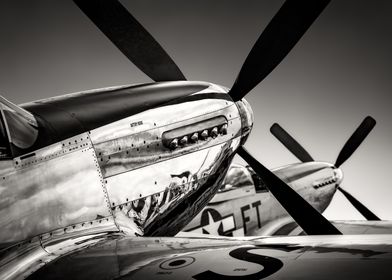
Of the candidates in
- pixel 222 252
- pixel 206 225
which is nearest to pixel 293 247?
pixel 222 252

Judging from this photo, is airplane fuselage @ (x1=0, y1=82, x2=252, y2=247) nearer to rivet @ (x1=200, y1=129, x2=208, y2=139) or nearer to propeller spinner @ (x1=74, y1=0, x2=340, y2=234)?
rivet @ (x1=200, y1=129, x2=208, y2=139)

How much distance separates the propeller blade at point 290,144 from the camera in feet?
34.9

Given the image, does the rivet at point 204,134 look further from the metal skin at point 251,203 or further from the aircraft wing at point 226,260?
the metal skin at point 251,203

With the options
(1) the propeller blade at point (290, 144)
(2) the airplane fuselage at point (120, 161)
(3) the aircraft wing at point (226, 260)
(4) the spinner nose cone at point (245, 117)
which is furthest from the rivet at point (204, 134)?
(1) the propeller blade at point (290, 144)

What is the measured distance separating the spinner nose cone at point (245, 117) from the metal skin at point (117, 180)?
0.05 feet

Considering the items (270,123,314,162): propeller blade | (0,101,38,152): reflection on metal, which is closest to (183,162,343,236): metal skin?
(270,123,314,162): propeller blade

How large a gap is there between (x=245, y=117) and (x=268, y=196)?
12.4ft

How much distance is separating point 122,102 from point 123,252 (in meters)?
1.70

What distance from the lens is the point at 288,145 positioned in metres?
10.8

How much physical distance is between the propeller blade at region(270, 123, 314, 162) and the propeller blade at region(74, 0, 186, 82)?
237 inches

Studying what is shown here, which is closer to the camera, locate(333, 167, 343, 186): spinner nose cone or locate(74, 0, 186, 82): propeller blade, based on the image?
locate(74, 0, 186, 82): propeller blade

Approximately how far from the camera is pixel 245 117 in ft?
15.0

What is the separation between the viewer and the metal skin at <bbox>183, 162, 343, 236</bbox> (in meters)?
6.71

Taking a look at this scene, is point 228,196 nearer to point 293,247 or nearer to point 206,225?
point 206,225
